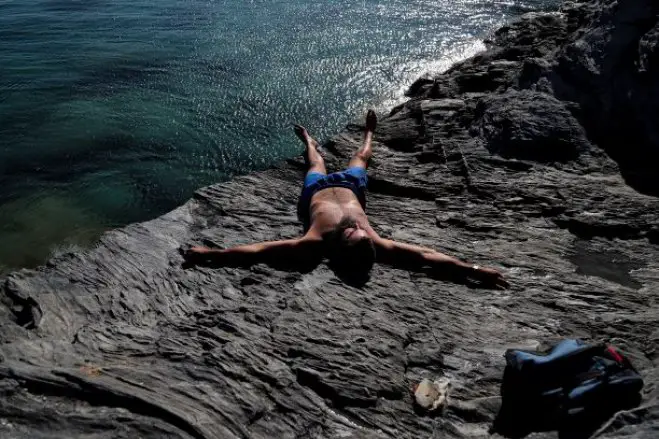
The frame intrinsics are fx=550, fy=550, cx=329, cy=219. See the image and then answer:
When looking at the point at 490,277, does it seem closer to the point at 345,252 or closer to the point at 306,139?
the point at 345,252

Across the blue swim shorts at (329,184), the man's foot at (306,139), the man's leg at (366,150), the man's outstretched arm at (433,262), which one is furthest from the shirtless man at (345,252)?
the man's foot at (306,139)

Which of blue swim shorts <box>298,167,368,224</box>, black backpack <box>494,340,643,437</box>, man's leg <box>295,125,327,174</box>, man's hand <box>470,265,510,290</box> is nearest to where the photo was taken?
black backpack <box>494,340,643,437</box>

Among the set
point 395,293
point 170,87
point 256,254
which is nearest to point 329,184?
point 256,254

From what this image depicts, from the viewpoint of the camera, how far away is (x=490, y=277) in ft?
28.7

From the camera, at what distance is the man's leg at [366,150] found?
39.7ft

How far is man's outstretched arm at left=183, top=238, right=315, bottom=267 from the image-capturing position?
9070 mm

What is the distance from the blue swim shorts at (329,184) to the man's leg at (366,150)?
32.4 inches

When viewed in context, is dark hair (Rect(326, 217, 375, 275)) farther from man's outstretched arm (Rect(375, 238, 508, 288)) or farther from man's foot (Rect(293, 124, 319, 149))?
man's foot (Rect(293, 124, 319, 149))

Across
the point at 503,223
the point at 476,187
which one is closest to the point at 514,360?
the point at 503,223

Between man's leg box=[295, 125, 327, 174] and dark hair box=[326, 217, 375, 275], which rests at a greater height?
man's leg box=[295, 125, 327, 174]

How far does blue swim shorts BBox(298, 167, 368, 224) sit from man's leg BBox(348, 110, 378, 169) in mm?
823

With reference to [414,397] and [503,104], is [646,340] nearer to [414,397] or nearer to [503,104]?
[414,397]

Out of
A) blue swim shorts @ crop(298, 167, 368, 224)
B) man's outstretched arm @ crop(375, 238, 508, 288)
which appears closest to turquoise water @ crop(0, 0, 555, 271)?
blue swim shorts @ crop(298, 167, 368, 224)

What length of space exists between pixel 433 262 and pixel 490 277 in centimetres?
93
